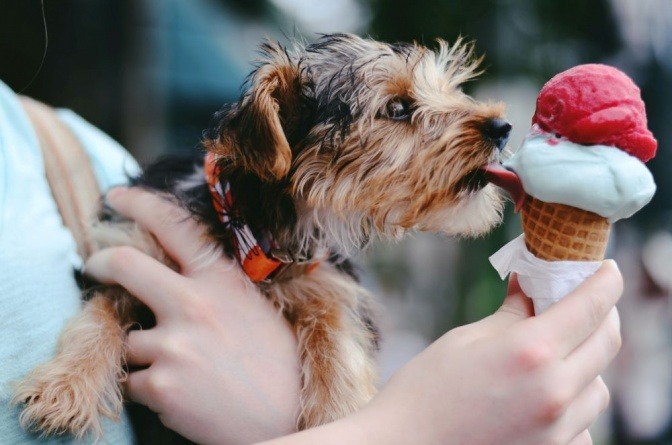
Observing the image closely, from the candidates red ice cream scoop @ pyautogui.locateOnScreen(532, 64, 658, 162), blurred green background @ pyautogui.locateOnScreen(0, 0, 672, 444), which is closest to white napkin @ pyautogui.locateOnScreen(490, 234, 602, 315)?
red ice cream scoop @ pyautogui.locateOnScreen(532, 64, 658, 162)

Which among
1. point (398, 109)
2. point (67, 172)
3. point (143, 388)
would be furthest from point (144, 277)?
point (398, 109)

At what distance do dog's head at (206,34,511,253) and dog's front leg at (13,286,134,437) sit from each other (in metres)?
0.63

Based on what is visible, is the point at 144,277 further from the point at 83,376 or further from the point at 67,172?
the point at 67,172

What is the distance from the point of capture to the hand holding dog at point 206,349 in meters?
1.66

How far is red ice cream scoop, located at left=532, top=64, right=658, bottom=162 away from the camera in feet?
4.28

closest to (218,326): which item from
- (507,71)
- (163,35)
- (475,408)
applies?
(475,408)

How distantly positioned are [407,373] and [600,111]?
0.65 meters

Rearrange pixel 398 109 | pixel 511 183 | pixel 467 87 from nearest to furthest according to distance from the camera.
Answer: pixel 511 183 < pixel 398 109 < pixel 467 87

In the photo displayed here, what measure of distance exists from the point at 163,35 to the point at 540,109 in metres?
7.51

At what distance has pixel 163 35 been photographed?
8.14 m

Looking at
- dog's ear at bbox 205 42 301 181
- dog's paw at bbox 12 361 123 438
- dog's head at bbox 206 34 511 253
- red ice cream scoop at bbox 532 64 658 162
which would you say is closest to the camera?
red ice cream scoop at bbox 532 64 658 162

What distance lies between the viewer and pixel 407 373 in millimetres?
1276

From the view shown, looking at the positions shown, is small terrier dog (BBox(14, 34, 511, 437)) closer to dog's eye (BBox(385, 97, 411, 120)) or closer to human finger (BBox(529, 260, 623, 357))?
dog's eye (BBox(385, 97, 411, 120))

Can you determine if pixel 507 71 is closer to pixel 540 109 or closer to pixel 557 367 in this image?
pixel 540 109
